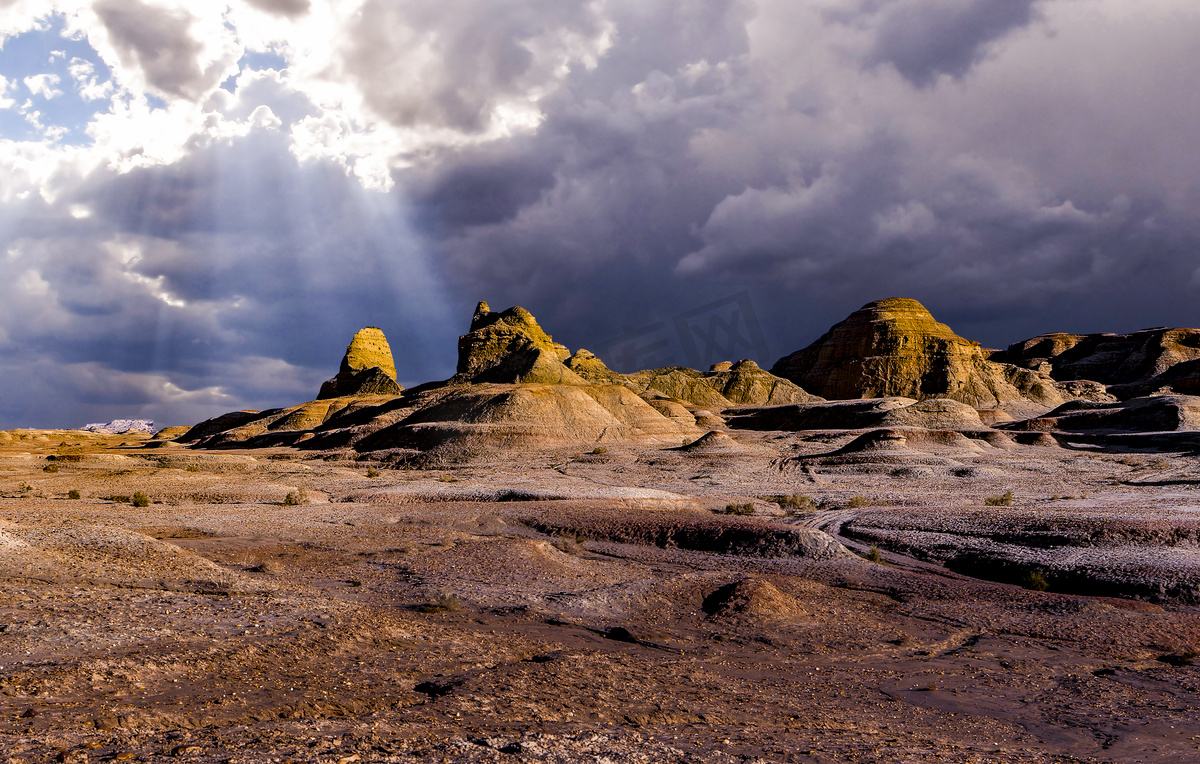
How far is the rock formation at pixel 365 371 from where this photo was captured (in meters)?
116

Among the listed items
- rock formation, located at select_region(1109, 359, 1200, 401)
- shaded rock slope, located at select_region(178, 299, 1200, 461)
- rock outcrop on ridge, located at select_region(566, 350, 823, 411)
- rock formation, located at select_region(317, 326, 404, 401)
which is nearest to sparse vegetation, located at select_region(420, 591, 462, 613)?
shaded rock slope, located at select_region(178, 299, 1200, 461)

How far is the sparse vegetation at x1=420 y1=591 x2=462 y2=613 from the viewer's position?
40.6ft

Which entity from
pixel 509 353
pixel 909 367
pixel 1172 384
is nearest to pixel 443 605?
pixel 509 353

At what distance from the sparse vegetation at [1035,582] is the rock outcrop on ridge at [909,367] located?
349 ft

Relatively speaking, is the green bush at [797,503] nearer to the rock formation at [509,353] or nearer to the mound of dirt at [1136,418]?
the rock formation at [509,353]

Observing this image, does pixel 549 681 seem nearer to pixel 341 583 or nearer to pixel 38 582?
pixel 341 583

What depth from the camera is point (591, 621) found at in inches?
488

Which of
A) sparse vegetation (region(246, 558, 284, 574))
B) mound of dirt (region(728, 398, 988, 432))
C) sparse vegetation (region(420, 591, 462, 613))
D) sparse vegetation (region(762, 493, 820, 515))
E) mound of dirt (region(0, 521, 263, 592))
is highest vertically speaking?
mound of dirt (region(728, 398, 988, 432))

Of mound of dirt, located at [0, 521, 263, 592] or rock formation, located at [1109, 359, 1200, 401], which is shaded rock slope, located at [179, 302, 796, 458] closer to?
mound of dirt, located at [0, 521, 263, 592]

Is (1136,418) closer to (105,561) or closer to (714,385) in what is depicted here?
(714,385)

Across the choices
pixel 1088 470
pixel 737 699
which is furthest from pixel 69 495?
pixel 1088 470

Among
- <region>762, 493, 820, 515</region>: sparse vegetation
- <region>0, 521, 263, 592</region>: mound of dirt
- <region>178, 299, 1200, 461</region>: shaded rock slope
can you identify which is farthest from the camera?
<region>178, 299, 1200, 461</region>: shaded rock slope

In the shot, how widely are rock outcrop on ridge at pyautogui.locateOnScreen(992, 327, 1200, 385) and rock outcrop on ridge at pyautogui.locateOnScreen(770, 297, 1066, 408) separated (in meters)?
22.3

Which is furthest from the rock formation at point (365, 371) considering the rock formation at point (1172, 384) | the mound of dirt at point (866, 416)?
the rock formation at point (1172, 384)
